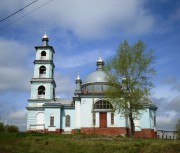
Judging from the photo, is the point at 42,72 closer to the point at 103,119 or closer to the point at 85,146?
the point at 103,119

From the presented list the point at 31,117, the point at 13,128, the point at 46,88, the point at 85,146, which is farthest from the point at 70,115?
the point at 85,146

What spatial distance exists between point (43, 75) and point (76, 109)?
8.43m

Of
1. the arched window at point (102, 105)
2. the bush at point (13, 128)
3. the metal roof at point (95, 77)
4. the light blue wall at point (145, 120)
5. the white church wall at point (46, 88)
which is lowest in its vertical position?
the bush at point (13, 128)

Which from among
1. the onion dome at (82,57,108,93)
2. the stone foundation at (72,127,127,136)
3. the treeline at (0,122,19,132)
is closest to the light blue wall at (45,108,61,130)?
the treeline at (0,122,19,132)

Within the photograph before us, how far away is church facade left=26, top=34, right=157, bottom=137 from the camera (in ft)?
120

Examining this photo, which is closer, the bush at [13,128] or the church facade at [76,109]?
the bush at [13,128]

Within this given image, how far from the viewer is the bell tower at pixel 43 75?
41656mm

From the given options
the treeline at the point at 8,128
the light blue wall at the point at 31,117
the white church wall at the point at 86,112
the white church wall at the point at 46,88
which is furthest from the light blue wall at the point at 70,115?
the treeline at the point at 8,128

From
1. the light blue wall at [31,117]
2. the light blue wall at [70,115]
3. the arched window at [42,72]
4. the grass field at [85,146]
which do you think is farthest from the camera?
the arched window at [42,72]

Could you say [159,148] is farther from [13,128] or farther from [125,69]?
[13,128]

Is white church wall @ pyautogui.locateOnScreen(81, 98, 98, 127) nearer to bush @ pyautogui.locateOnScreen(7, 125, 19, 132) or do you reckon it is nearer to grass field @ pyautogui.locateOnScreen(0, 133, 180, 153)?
bush @ pyautogui.locateOnScreen(7, 125, 19, 132)

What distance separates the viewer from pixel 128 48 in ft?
98.0

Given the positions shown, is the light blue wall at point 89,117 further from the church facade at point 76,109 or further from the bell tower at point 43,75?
the bell tower at point 43,75

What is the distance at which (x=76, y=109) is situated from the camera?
38.6m
